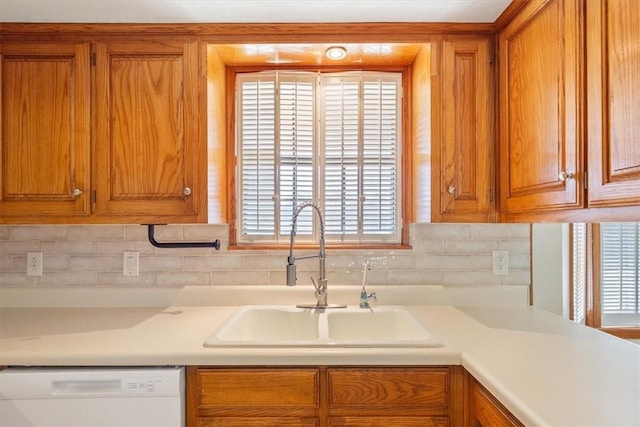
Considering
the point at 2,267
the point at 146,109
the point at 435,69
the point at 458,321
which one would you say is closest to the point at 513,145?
the point at 435,69

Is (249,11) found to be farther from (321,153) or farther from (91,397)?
(91,397)

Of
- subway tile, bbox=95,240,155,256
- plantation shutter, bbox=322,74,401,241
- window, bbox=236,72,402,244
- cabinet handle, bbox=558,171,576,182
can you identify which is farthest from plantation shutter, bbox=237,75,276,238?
cabinet handle, bbox=558,171,576,182

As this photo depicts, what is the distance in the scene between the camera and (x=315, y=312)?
5.66 feet

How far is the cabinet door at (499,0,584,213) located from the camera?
1.18m

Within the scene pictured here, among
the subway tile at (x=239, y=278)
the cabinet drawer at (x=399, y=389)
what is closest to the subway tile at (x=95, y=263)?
the subway tile at (x=239, y=278)

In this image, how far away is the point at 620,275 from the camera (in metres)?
1.84

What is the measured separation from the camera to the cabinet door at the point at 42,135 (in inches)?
62.1

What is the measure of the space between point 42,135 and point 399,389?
64.5 inches

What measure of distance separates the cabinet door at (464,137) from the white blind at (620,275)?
0.70 m

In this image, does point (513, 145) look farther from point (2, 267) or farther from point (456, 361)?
point (2, 267)

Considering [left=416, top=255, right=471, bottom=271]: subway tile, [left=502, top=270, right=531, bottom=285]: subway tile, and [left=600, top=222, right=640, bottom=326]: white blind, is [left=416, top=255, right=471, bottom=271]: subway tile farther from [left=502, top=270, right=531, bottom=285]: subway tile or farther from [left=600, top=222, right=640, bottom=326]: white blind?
[left=600, top=222, right=640, bottom=326]: white blind

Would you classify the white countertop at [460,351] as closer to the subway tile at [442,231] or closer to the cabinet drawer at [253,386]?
the cabinet drawer at [253,386]

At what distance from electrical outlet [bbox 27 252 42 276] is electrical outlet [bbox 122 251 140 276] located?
0.39 m

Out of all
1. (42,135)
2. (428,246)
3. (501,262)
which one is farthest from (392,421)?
(42,135)
